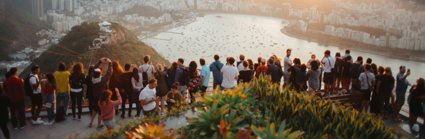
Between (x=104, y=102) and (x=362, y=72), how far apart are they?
13.3 feet

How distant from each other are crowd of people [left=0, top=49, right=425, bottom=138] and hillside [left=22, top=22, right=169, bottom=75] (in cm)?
1805

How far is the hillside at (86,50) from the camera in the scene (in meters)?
25.2

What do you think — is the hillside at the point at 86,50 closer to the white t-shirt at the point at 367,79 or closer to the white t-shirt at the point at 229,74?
the white t-shirt at the point at 229,74

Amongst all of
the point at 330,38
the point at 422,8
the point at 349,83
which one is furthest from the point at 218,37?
the point at 349,83

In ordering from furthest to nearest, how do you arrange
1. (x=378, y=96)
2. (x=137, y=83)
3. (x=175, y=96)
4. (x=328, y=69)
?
(x=328, y=69), (x=378, y=96), (x=137, y=83), (x=175, y=96)

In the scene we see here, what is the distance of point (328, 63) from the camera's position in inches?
300

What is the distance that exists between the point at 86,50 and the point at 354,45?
38.7 meters

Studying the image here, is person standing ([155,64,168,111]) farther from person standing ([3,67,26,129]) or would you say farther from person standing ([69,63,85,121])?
person standing ([3,67,26,129])

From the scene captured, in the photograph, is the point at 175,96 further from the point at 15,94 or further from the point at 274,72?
the point at 15,94

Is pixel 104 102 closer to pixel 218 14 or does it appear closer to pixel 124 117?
→ pixel 124 117

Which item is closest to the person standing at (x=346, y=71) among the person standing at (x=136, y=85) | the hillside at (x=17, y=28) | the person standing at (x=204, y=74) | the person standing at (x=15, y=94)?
the person standing at (x=204, y=74)

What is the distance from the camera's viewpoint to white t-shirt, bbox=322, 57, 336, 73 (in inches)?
299

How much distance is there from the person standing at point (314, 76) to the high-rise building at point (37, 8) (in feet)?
214

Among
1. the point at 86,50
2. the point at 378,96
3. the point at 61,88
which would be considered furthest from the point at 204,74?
the point at 86,50
